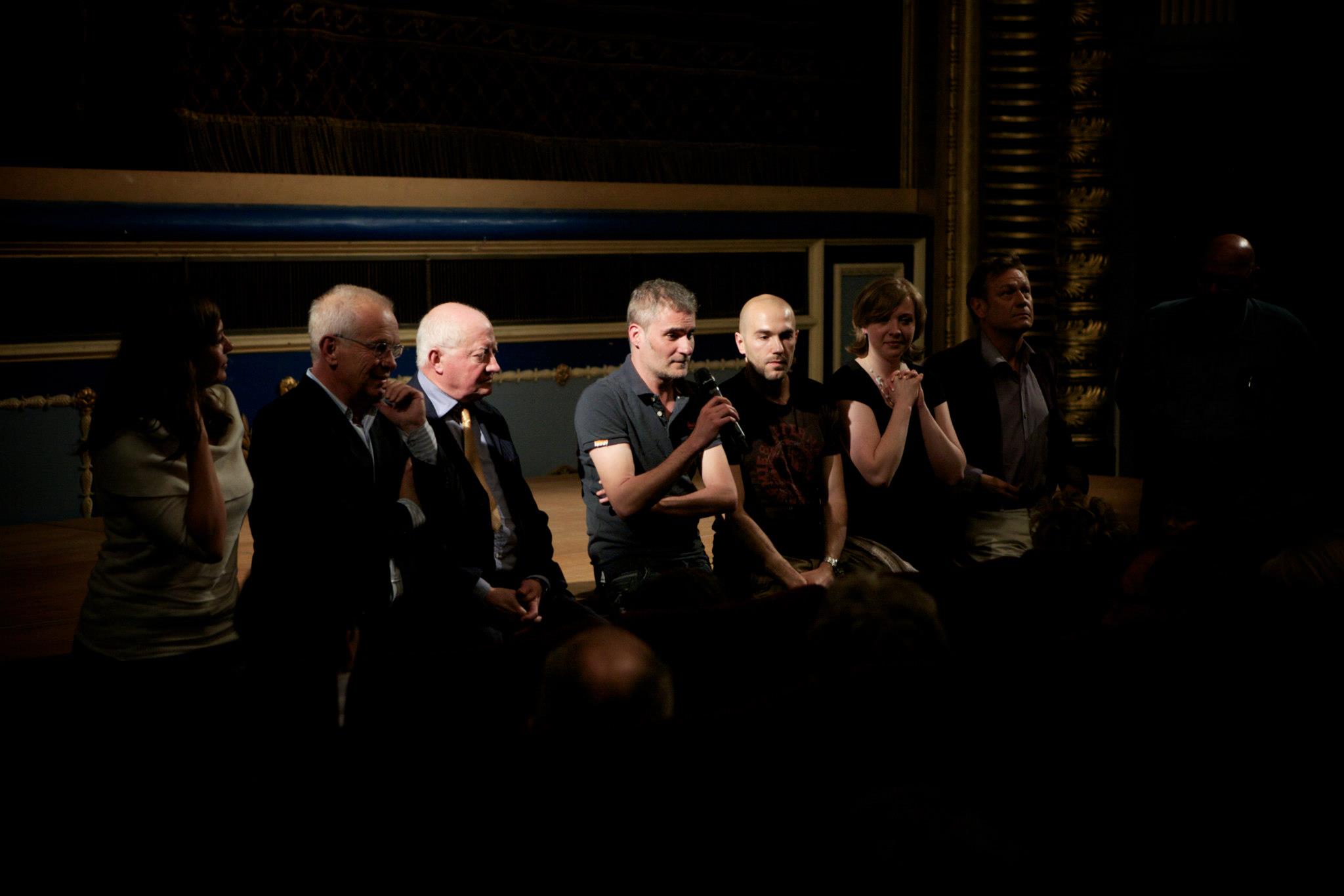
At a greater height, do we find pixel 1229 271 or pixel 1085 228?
Answer: pixel 1085 228

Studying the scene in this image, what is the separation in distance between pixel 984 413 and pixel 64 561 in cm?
253

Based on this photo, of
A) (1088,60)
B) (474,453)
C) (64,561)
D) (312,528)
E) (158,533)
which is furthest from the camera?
(1088,60)

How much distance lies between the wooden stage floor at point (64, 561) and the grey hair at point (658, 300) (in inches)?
29.9

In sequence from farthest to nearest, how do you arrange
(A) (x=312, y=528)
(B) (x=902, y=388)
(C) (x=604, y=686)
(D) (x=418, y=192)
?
(D) (x=418, y=192) → (B) (x=902, y=388) → (A) (x=312, y=528) → (C) (x=604, y=686)

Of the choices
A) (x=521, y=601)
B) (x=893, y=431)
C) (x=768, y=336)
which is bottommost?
(x=521, y=601)

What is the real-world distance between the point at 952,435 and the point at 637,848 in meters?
2.19

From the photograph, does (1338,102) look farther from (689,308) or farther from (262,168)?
(262,168)

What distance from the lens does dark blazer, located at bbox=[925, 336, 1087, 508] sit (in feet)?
11.3

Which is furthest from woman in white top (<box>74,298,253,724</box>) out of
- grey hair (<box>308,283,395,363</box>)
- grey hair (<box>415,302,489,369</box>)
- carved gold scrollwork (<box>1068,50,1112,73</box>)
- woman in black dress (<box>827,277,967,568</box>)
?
carved gold scrollwork (<box>1068,50,1112,73</box>)

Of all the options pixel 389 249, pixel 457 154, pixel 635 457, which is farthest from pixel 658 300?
pixel 457 154

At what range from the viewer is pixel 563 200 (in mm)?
5492

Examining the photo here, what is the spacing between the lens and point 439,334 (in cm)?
266

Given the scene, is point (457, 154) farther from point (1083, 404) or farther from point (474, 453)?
point (474, 453)

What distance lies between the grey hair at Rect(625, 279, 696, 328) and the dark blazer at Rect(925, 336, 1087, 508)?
2.85 ft
